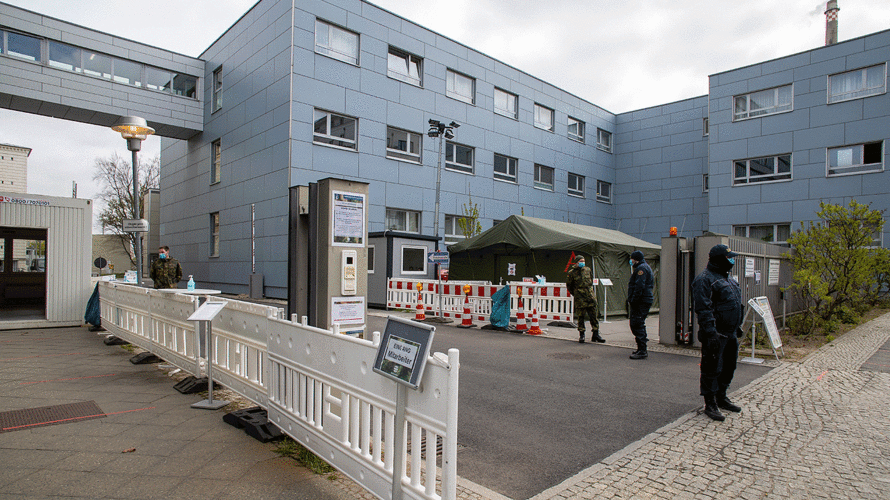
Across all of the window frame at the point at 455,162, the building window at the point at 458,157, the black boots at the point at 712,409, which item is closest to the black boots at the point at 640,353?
the black boots at the point at 712,409

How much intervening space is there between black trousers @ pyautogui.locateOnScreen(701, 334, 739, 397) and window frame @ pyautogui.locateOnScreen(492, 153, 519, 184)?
20530 millimetres

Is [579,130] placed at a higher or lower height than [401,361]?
higher

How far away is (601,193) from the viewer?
32.8 metres

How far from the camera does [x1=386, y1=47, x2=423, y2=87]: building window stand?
2139cm

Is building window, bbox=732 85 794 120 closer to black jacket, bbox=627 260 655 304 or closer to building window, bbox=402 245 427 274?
building window, bbox=402 245 427 274

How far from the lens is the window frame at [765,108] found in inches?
890

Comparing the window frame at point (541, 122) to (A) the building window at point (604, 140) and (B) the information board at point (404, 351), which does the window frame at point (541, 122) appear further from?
(B) the information board at point (404, 351)

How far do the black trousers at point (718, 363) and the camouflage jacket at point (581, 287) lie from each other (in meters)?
5.24

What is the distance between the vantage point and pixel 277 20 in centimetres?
1902

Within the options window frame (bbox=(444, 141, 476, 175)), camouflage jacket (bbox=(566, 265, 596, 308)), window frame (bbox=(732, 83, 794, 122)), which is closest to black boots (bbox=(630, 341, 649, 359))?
camouflage jacket (bbox=(566, 265, 596, 308))

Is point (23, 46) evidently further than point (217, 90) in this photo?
No

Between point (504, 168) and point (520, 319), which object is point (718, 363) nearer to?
point (520, 319)

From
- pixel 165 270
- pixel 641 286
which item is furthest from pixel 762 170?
pixel 165 270

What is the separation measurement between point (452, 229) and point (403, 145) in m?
4.62
